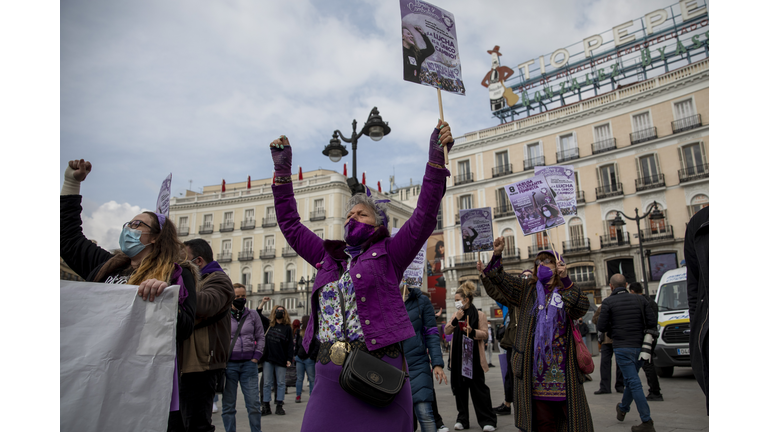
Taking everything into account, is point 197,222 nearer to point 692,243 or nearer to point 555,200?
point 555,200

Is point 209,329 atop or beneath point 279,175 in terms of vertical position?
beneath

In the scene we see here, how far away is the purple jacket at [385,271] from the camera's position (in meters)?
2.37

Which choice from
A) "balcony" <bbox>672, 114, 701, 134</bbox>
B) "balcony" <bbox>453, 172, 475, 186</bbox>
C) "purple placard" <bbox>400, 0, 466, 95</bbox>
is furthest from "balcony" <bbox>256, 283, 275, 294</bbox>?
"purple placard" <bbox>400, 0, 466, 95</bbox>

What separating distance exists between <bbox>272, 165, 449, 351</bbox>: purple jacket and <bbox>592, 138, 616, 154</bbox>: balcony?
114 ft

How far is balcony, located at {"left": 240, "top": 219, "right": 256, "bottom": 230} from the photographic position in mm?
51772

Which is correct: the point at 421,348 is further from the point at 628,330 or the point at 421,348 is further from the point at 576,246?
the point at 576,246

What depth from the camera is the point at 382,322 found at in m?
2.37

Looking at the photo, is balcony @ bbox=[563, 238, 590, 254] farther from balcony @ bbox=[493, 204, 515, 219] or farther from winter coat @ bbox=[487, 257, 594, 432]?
winter coat @ bbox=[487, 257, 594, 432]

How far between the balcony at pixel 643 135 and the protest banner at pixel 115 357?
3526cm

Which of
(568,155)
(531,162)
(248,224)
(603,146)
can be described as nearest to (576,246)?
(568,155)

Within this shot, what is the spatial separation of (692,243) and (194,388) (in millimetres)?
3265

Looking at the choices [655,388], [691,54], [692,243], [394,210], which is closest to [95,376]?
[692,243]

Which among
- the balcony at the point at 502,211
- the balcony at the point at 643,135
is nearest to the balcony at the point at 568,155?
the balcony at the point at 643,135

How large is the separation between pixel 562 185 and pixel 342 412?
579cm
